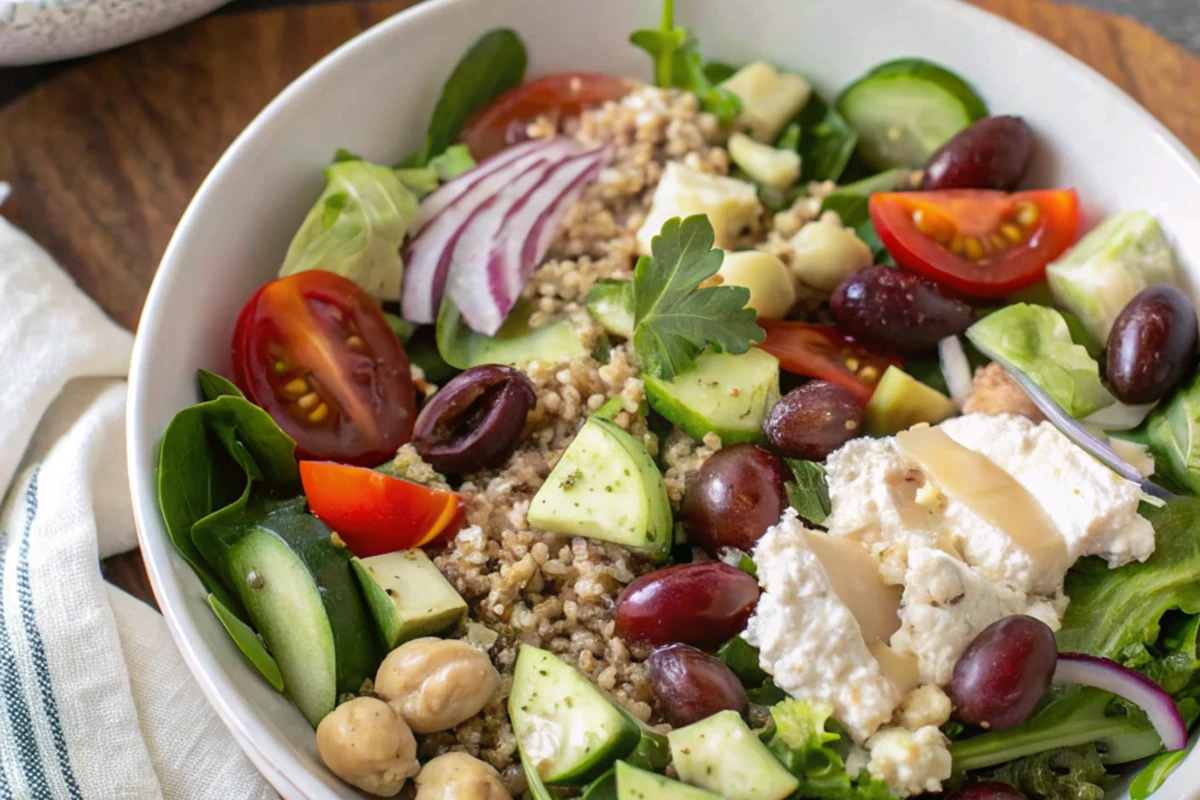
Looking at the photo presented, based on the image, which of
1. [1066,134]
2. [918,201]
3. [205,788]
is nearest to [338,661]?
[205,788]

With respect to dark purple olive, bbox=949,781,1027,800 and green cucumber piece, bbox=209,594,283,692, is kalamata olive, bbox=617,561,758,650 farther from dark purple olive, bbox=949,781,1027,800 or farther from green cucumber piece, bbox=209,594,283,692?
green cucumber piece, bbox=209,594,283,692

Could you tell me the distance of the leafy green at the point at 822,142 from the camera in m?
2.64

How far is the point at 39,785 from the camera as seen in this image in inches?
73.9

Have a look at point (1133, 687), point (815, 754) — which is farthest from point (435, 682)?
point (1133, 687)

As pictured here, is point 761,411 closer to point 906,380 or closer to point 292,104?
point 906,380

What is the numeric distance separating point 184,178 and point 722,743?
72.6 inches

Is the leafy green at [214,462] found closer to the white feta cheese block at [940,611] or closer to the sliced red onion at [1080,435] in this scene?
the white feta cheese block at [940,611]

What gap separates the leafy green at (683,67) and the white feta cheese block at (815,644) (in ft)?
3.81

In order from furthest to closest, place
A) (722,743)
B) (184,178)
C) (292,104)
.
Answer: (184,178), (292,104), (722,743)

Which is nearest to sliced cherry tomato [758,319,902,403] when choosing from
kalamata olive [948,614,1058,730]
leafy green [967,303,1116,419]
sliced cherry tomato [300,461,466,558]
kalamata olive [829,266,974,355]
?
kalamata olive [829,266,974,355]

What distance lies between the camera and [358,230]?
90.0 inches

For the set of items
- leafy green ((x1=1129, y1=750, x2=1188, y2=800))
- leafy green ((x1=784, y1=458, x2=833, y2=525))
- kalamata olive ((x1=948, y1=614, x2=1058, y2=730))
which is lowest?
leafy green ((x1=1129, y1=750, x2=1188, y2=800))

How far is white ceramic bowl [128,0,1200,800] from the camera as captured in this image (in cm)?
204

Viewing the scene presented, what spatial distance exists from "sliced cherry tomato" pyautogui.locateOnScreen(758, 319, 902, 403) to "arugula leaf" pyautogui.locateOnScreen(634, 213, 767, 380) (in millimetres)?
130
